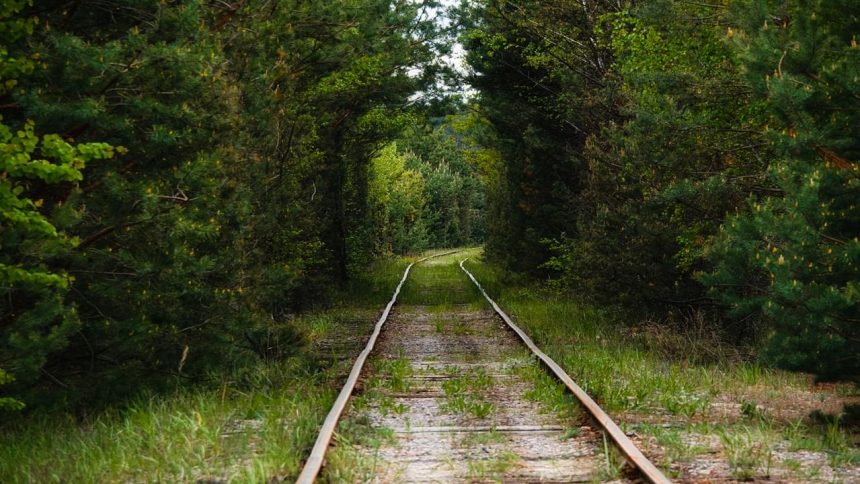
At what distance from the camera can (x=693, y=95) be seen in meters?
10.7

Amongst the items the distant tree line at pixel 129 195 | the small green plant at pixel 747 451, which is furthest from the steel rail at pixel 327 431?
the small green plant at pixel 747 451

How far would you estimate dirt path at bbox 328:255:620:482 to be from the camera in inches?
219

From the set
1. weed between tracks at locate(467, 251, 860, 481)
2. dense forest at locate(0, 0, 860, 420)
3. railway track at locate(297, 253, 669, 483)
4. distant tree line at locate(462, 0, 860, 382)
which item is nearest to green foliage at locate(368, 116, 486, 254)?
distant tree line at locate(462, 0, 860, 382)

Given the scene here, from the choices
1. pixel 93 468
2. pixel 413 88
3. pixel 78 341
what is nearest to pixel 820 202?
pixel 93 468

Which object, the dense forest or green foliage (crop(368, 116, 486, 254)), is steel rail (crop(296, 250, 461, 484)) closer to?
the dense forest

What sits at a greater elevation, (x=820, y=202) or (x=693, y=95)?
(x=693, y=95)

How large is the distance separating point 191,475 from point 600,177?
1040cm

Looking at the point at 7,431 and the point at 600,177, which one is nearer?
the point at 7,431

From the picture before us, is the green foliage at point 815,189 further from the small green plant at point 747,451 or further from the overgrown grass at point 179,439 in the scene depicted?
the overgrown grass at point 179,439

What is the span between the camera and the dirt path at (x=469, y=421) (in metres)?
5.55

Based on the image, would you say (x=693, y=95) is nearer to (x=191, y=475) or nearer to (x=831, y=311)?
(x=831, y=311)

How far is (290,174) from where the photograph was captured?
15.3 meters

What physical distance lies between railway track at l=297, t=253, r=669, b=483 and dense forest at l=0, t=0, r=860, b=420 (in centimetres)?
172

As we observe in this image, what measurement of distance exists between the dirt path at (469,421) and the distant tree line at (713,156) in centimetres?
205
